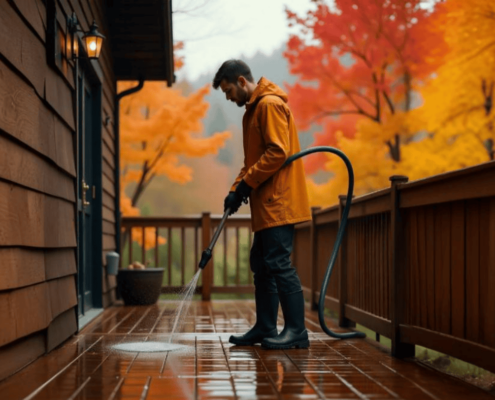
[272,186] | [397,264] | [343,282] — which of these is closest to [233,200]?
[272,186]

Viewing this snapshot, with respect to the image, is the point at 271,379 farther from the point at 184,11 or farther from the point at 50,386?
the point at 184,11

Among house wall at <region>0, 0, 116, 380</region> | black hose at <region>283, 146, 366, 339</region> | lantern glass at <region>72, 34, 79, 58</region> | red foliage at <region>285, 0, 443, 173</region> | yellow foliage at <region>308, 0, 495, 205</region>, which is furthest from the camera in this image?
red foliage at <region>285, 0, 443, 173</region>

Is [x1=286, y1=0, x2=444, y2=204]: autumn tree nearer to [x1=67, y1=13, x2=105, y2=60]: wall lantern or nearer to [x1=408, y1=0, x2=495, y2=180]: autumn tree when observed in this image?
[x1=408, y1=0, x2=495, y2=180]: autumn tree

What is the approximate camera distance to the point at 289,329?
13.3ft

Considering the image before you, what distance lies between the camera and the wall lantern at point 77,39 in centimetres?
466

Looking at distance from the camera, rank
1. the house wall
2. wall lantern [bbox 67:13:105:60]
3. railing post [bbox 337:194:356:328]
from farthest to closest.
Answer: railing post [bbox 337:194:356:328]
wall lantern [bbox 67:13:105:60]
the house wall

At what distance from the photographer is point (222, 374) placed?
10.4ft

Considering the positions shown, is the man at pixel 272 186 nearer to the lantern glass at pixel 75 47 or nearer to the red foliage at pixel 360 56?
the lantern glass at pixel 75 47

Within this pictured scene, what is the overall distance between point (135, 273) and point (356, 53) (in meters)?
6.03

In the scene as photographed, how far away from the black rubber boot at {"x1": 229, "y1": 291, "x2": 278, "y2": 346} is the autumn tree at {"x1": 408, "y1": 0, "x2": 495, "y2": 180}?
20.8ft

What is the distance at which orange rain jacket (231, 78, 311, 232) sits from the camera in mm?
3857

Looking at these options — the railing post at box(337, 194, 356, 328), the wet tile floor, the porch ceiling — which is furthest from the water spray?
the porch ceiling

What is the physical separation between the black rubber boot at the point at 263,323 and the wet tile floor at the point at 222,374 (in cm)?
10

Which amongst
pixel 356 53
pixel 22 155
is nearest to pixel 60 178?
pixel 22 155
